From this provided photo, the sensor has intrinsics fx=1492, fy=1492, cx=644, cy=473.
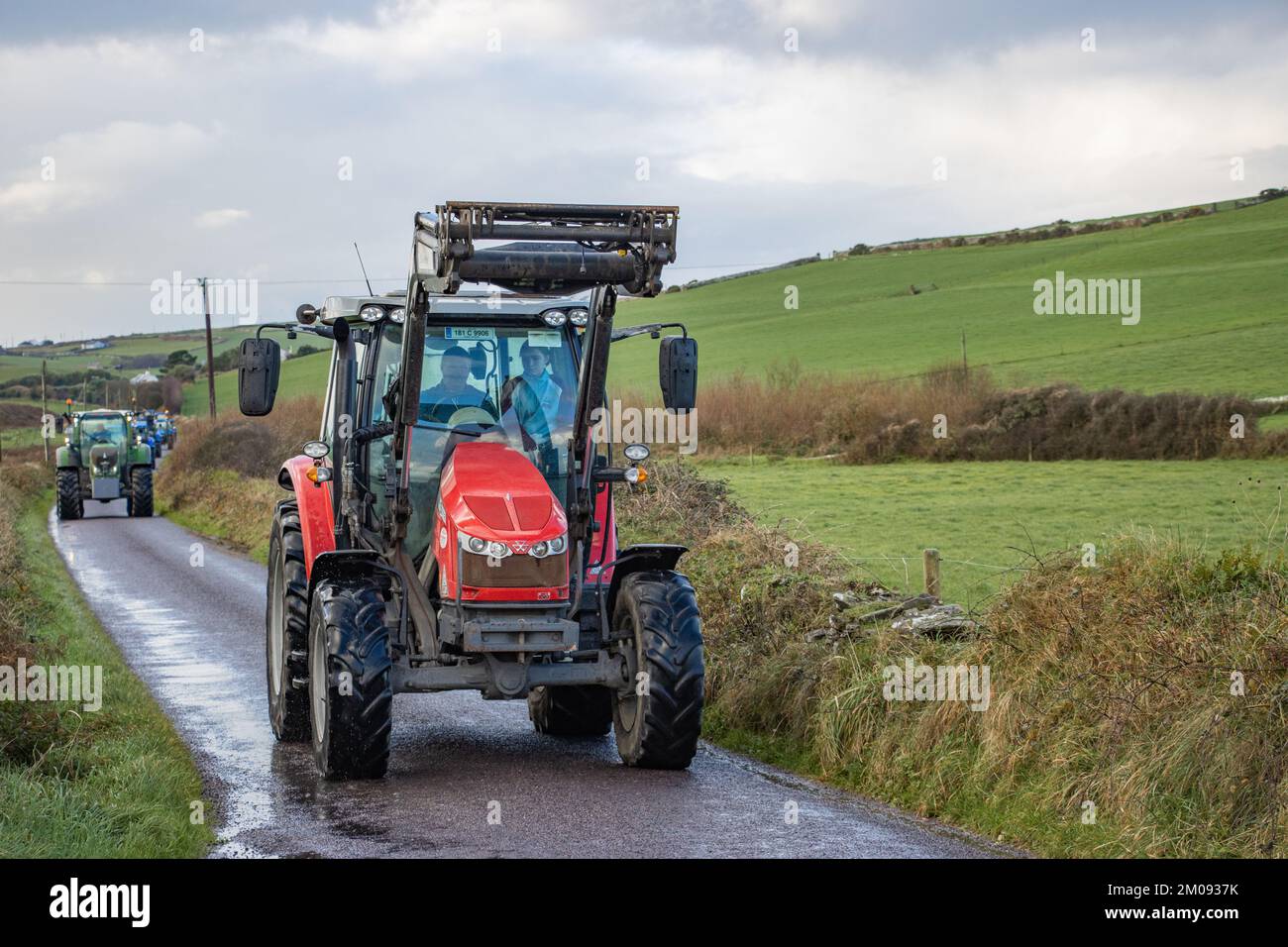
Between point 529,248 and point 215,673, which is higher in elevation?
point 529,248

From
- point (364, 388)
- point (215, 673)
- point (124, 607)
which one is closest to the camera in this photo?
point (364, 388)

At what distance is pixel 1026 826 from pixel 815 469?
32.0 meters

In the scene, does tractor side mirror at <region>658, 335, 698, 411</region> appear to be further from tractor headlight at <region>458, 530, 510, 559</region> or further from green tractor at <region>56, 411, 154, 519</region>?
green tractor at <region>56, 411, 154, 519</region>

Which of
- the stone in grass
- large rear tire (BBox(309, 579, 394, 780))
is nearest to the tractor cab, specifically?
the stone in grass

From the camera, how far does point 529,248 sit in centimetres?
734

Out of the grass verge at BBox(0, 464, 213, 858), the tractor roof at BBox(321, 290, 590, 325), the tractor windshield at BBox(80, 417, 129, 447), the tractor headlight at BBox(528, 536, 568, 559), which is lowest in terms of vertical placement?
the grass verge at BBox(0, 464, 213, 858)

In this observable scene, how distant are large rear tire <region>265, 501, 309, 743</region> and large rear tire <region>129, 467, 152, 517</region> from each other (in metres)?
27.9

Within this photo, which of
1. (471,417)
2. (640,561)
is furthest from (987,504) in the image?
(471,417)

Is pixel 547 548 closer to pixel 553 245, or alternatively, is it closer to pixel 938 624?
pixel 553 245

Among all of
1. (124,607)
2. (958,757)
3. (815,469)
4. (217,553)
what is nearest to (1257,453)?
(815,469)

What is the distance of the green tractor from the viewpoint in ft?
121

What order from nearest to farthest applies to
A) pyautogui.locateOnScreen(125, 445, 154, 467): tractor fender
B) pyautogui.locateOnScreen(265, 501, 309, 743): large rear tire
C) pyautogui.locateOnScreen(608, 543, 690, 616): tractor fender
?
pyautogui.locateOnScreen(608, 543, 690, 616): tractor fender → pyautogui.locateOnScreen(265, 501, 309, 743): large rear tire → pyautogui.locateOnScreen(125, 445, 154, 467): tractor fender
